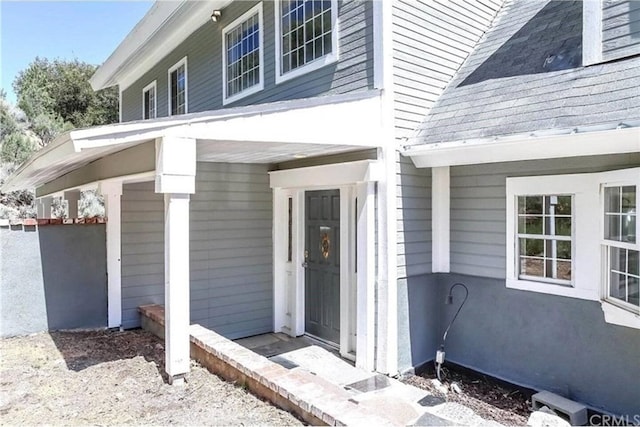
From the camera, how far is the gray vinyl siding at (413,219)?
16.9 feet

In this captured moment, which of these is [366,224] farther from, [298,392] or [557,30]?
[557,30]

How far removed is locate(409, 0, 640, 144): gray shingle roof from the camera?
4012mm

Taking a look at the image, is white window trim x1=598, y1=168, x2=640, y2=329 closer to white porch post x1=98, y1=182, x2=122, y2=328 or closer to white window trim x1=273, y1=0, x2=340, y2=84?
white window trim x1=273, y1=0, x2=340, y2=84

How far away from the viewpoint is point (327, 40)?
18.7 ft

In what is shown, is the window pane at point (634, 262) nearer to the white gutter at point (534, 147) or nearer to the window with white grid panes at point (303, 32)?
the white gutter at point (534, 147)

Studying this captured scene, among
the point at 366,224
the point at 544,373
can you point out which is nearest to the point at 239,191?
the point at 366,224

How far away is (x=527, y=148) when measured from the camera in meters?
4.33

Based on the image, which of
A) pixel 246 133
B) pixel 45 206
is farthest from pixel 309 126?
pixel 45 206

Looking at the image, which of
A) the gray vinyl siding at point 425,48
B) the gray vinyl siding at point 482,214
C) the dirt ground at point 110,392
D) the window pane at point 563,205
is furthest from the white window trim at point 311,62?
the dirt ground at point 110,392

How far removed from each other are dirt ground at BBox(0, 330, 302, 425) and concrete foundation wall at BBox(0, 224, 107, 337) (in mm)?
524

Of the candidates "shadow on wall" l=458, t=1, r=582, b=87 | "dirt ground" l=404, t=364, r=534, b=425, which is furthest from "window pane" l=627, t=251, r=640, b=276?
"shadow on wall" l=458, t=1, r=582, b=87

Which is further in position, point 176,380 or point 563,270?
point 563,270

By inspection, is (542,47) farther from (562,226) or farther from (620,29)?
(562,226)

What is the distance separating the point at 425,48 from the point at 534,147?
2.10m
